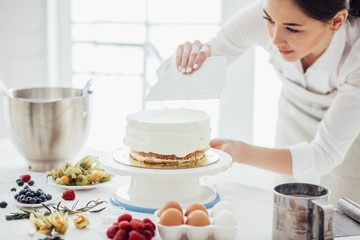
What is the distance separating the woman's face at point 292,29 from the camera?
1.39 m

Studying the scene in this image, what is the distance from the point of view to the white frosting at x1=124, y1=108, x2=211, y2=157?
1.23m

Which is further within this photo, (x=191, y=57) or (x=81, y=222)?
(x=191, y=57)

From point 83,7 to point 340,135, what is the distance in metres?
1.88

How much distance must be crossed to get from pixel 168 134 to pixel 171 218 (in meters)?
0.29

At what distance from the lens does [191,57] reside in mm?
1521

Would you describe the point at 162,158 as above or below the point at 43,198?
above

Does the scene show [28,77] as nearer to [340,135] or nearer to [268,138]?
[268,138]

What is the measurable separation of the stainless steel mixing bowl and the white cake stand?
0.29m

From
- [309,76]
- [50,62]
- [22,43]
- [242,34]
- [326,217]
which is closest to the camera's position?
[326,217]

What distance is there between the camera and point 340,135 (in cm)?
154

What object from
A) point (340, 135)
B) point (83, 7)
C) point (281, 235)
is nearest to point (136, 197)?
point (281, 235)

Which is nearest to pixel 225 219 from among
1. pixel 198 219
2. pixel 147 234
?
pixel 198 219

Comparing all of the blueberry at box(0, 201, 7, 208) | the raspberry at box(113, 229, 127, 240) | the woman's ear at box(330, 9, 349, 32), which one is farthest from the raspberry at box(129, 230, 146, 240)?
the woman's ear at box(330, 9, 349, 32)

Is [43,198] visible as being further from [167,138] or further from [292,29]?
[292,29]
